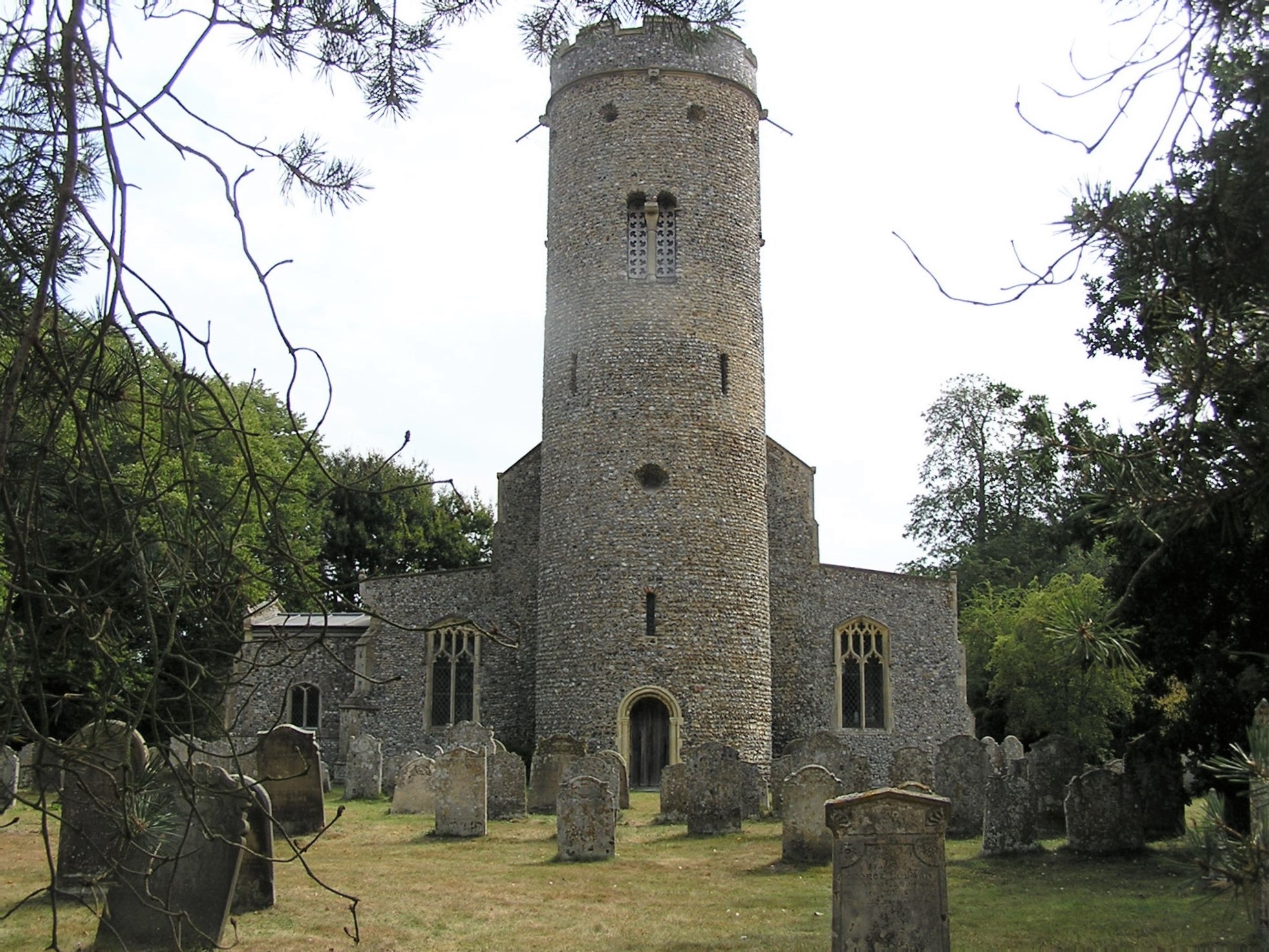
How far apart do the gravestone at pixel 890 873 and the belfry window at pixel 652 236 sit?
16197 mm

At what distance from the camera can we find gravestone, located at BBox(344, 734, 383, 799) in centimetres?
1895

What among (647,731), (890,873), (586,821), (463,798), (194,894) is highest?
(647,731)

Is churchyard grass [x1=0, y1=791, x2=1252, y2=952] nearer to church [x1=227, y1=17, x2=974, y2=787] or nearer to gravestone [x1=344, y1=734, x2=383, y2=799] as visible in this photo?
gravestone [x1=344, y1=734, x2=383, y2=799]

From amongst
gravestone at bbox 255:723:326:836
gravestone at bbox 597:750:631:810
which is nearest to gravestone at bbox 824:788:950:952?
gravestone at bbox 255:723:326:836

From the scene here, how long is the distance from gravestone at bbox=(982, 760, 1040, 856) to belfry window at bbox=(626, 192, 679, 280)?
12.7m

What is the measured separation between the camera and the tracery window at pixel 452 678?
79.7ft

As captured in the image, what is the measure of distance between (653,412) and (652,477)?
109 centimetres

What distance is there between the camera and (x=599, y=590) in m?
21.8

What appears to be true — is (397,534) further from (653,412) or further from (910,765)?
(910,765)

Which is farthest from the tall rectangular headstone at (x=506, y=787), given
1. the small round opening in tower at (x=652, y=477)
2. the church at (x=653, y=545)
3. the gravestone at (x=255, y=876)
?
the gravestone at (x=255, y=876)

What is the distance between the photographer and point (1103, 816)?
12000mm

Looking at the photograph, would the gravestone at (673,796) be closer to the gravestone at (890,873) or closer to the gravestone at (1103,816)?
the gravestone at (1103,816)

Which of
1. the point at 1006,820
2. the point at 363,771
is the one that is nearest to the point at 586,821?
the point at 1006,820

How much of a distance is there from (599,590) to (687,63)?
30.6ft
